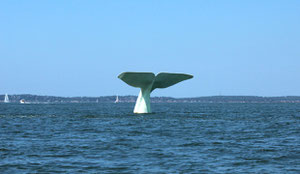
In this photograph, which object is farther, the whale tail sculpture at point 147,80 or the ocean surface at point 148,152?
the whale tail sculpture at point 147,80

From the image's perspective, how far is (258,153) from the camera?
19500 millimetres

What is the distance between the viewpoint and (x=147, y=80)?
147 feet

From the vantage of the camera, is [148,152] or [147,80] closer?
[148,152]

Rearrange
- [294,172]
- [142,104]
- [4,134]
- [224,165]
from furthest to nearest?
1. [142,104]
2. [4,134]
3. [224,165]
4. [294,172]

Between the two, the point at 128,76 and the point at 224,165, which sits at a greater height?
the point at 128,76

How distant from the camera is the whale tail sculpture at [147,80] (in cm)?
4353

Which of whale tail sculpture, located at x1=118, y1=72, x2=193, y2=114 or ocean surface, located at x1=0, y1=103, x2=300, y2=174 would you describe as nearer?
ocean surface, located at x1=0, y1=103, x2=300, y2=174

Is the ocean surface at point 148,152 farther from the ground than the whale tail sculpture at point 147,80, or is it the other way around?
the whale tail sculpture at point 147,80

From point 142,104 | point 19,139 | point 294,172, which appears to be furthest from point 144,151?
point 142,104

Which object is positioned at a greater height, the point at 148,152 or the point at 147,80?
the point at 147,80

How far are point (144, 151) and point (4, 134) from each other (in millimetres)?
11060

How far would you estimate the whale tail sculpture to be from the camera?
43531mm

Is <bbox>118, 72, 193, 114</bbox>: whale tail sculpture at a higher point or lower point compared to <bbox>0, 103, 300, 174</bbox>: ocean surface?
higher

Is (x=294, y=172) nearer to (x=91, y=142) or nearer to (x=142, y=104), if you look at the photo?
(x=91, y=142)
